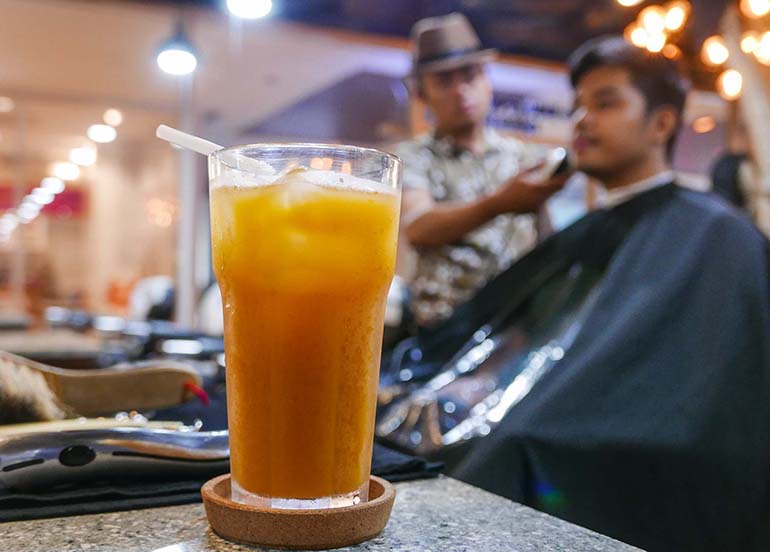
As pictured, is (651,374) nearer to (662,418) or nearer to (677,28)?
(662,418)

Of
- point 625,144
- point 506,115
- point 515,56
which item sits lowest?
point 625,144

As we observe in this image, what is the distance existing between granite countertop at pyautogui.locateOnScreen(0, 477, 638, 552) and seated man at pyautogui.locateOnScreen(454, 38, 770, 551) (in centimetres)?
64

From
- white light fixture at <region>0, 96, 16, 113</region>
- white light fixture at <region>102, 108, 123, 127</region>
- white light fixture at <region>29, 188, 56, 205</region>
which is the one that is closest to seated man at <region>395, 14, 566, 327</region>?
white light fixture at <region>102, 108, 123, 127</region>

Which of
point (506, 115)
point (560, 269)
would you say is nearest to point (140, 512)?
point (560, 269)

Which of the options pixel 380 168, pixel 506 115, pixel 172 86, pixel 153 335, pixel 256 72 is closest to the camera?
pixel 380 168

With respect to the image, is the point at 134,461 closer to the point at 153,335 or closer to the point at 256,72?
the point at 153,335

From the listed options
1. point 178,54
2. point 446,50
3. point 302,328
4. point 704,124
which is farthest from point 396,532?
point 704,124

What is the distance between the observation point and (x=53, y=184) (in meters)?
10.5

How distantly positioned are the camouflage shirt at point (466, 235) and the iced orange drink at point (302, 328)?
76.1 inches

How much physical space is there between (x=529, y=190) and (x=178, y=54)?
12.4ft

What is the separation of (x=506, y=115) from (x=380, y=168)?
20.4 ft

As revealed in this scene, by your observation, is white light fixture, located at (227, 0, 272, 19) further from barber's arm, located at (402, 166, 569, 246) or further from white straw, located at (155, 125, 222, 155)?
white straw, located at (155, 125, 222, 155)

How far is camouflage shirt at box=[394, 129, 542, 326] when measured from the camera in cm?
266

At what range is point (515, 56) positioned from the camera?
691 centimetres
